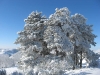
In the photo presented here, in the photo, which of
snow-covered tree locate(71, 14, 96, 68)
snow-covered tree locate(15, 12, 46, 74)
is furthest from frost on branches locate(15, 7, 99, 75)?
snow-covered tree locate(71, 14, 96, 68)

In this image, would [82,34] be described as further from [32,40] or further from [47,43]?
[32,40]

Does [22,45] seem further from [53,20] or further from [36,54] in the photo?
[53,20]

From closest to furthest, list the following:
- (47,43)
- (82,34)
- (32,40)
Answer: (47,43) → (32,40) → (82,34)

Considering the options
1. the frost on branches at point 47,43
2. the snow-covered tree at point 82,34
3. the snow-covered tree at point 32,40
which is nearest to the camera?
the frost on branches at point 47,43

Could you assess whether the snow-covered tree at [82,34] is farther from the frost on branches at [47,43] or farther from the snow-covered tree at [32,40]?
the snow-covered tree at [32,40]

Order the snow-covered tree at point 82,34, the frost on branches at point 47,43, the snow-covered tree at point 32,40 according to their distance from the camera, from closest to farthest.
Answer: the frost on branches at point 47,43 → the snow-covered tree at point 32,40 → the snow-covered tree at point 82,34

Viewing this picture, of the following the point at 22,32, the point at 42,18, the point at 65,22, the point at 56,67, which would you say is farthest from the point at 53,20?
the point at 56,67

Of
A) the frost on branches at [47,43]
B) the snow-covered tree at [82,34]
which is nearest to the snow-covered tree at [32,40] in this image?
the frost on branches at [47,43]

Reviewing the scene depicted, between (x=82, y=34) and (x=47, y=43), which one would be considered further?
(x=82, y=34)

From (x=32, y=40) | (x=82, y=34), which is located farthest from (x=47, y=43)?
(x=82, y=34)

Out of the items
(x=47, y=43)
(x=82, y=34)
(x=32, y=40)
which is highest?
(x=82, y=34)

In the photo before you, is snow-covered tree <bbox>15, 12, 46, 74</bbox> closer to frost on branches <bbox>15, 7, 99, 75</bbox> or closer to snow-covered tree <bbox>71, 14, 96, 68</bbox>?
frost on branches <bbox>15, 7, 99, 75</bbox>

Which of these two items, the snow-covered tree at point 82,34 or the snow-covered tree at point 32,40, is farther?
the snow-covered tree at point 82,34

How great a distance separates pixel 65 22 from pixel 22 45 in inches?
296
